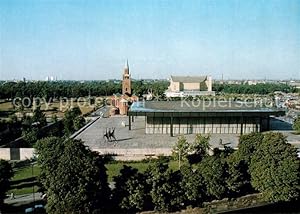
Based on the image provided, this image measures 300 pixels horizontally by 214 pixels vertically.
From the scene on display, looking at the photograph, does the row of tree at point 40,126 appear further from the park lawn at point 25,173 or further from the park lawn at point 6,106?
the park lawn at point 6,106

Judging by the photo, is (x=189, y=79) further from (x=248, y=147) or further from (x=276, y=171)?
(x=276, y=171)

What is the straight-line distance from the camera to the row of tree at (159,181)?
30.1 feet

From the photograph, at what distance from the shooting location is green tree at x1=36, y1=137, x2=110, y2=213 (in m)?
9.02

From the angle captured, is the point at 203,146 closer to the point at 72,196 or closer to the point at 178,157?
the point at 178,157

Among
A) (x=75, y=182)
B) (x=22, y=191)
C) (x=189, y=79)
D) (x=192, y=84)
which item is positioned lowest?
(x=22, y=191)

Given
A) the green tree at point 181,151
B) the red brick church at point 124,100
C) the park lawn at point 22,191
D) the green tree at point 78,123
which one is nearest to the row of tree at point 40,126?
the green tree at point 78,123

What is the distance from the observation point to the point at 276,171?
10266 millimetres

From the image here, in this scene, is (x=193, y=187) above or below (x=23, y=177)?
above

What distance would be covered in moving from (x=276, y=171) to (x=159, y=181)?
9.87 ft

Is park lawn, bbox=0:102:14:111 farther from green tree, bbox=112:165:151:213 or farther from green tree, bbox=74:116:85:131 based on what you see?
green tree, bbox=112:165:151:213

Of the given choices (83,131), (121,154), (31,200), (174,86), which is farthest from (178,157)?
(174,86)

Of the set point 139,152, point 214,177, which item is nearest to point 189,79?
point 139,152

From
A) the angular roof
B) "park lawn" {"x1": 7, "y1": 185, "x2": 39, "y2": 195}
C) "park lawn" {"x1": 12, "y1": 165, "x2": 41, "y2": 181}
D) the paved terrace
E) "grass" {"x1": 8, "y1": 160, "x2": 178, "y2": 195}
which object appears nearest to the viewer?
"park lawn" {"x1": 7, "y1": 185, "x2": 39, "y2": 195}

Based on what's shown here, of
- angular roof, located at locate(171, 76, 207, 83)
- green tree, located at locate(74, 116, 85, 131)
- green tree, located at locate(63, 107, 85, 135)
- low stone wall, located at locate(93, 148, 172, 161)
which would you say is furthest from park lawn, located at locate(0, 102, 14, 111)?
angular roof, located at locate(171, 76, 207, 83)
